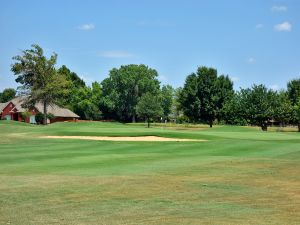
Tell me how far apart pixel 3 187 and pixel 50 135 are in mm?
32617

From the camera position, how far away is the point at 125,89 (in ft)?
429

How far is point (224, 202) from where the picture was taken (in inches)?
471

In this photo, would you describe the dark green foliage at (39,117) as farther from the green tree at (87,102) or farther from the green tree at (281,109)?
the green tree at (281,109)

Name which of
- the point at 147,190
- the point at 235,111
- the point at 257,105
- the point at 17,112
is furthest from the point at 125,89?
the point at 147,190

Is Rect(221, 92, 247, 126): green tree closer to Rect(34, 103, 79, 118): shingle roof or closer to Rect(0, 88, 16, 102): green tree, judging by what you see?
Rect(34, 103, 79, 118): shingle roof

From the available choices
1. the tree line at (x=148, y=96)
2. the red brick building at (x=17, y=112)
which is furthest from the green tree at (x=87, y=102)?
the red brick building at (x=17, y=112)

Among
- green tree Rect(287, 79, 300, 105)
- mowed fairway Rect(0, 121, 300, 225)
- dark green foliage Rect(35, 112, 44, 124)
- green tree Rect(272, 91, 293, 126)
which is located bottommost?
mowed fairway Rect(0, 121, 300, 225)

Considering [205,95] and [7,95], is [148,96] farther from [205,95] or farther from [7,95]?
[7,95]

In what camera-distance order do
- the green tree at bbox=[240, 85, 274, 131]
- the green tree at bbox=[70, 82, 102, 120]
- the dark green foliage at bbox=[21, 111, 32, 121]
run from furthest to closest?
the green tree at bbox=[70, 82, 102, 120] → the dark green foliage at bbox=[21, 111, 32, 121] → the green tree at bbox=[240, 85, 274, 131]

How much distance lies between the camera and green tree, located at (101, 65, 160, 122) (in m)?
129

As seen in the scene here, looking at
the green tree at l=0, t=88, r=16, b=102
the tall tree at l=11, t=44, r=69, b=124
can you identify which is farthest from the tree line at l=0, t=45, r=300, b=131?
the green tree at l=0, t=88, r=16, b=102

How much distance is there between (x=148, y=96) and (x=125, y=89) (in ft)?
102

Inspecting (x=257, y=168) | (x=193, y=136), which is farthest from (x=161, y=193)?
(x=193, y=136)

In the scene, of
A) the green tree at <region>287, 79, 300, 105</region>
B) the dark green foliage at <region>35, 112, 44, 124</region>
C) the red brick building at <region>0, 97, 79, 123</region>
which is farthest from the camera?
the green tree at <region>287, 79, 300, 105</region>
